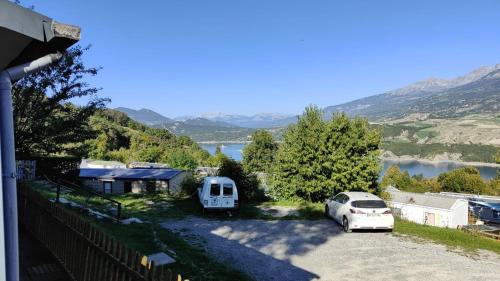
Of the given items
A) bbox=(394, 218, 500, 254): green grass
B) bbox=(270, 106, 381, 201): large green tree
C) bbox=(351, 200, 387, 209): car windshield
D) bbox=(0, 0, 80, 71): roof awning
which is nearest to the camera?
bbox=(0, 0, 80, 71): roof awning

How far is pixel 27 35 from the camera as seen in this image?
2854 millimetres

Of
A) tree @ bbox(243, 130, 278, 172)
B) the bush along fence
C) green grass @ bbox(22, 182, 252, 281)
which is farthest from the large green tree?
tree @ bbox(243, 130, 278, 172)

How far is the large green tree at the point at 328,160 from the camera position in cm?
2519

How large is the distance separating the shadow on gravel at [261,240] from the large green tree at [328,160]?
10.2 m

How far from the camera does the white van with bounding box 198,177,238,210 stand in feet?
54.6

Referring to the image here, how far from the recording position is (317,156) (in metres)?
26.7

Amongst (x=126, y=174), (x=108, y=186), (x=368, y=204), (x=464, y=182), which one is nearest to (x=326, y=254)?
(x=368, y=204)

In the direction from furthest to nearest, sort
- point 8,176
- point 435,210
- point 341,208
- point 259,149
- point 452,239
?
point 259,149 → point 435,210 → point 341,208 → point 452,239 → point 8,176

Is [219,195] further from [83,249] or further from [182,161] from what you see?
[182,161]

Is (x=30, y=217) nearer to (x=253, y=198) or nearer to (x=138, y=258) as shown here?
(x=138, y=258)

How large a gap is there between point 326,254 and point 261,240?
244cm

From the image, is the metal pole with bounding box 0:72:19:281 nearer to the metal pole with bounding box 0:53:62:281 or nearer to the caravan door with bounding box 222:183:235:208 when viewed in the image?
the metal pole with bounding box 0:53:62:281

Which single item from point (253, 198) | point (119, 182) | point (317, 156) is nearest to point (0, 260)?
point (253, 198)

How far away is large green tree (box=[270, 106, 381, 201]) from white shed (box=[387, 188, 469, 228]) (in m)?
20.8
